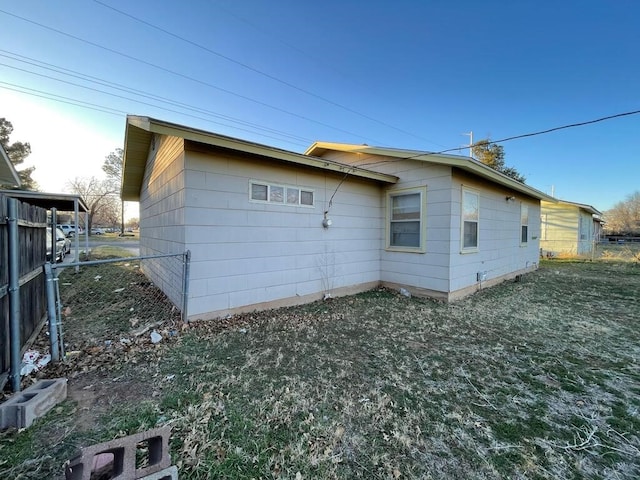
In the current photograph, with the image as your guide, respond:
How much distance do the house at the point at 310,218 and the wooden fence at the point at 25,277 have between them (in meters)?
1.67

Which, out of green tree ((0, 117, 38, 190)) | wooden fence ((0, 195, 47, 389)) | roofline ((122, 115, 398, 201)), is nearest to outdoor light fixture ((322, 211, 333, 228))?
roofline ((122, 115, 398, 201))

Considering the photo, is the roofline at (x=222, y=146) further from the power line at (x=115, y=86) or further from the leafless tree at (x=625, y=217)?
the leafless tree at (x=625, y=217)

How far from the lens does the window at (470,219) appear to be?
613 cm

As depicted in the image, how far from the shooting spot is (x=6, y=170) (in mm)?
8062

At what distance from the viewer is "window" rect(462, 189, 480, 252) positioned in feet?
20.1

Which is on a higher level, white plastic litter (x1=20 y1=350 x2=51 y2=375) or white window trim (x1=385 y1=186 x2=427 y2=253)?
white window trim (x1=385 y1=186 x2=427 y2=253)

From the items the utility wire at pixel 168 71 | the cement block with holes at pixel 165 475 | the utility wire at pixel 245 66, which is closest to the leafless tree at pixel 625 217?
the utility wire at pixel 245 66

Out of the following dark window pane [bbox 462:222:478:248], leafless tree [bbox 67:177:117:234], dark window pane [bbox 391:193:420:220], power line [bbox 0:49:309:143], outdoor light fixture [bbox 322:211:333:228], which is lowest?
dark window pane [bbox 462:222:478:248]

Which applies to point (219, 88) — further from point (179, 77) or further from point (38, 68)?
point (38, 68)

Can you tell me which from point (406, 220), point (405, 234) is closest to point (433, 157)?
point (406, 220)

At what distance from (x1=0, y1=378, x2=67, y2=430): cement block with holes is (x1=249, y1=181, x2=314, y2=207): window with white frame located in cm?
329

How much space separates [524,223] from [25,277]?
12.8 metres

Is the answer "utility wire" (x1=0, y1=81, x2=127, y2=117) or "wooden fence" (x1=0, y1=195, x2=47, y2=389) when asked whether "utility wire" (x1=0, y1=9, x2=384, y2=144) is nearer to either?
"utility wire" (x1=0, y1=81, x2=127, y2=117)

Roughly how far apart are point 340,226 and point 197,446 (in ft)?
15.6
